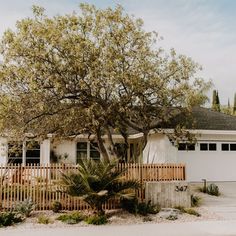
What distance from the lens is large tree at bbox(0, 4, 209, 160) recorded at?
55.2 ft

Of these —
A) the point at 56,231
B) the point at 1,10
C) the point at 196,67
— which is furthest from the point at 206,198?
the point at 1,10

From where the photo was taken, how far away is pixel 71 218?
1295cm

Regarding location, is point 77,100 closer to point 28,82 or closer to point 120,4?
point 28,82

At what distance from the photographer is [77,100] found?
59.9ft

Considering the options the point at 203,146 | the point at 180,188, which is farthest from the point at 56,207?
the point at 203,146

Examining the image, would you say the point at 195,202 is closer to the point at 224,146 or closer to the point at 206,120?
the point at 224,146

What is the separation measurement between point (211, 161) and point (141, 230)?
12.9m

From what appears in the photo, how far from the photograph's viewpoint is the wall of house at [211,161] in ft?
77.6

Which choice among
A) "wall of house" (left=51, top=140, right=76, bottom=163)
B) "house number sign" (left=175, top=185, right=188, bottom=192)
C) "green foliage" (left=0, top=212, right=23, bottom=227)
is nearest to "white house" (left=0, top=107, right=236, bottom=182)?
"wall of house" (left=51, top=140, right=76, bottom=163)

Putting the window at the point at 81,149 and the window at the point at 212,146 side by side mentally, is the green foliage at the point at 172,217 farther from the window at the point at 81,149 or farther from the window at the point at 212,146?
the window at the point at 81,149

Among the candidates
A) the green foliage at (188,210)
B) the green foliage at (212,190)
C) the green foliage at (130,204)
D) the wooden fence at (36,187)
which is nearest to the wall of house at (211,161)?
the green foliage at (212,190)

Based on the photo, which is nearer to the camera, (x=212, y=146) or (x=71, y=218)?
(x=71, y=218)

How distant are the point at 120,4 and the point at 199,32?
11.9 feet

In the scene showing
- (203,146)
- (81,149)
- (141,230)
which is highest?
(203,146)
